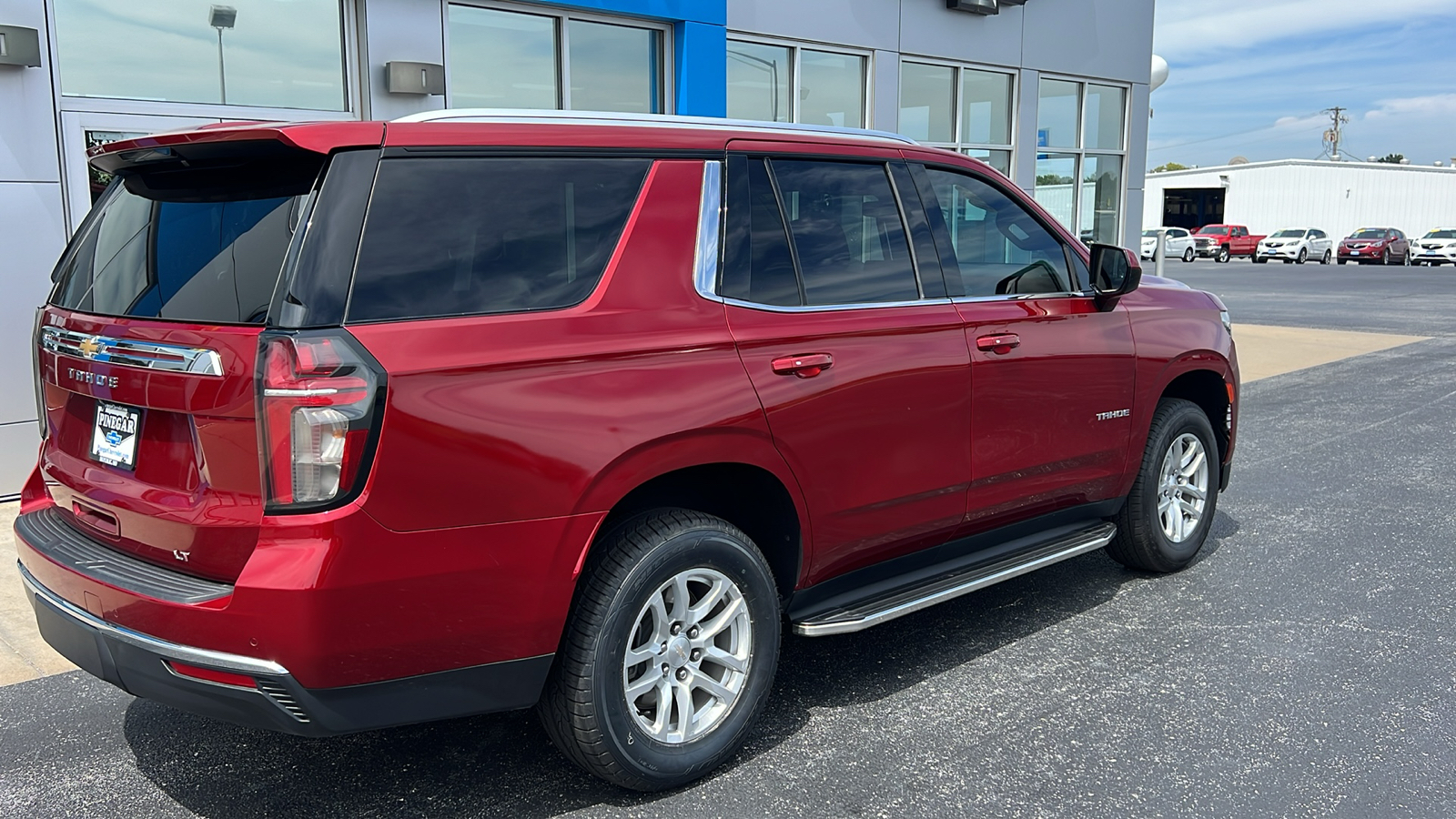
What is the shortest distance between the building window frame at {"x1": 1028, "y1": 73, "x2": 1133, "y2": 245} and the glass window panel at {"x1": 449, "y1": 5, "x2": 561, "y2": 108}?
714cm

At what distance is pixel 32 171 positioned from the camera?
6.88 metres

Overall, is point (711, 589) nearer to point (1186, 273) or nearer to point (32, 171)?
point (32, 171)

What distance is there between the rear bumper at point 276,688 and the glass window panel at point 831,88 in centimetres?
965

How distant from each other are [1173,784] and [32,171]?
279 inches

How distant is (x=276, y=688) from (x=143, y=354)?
0.95 meters

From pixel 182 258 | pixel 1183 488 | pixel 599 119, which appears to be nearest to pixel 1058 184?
pixel 1183 488

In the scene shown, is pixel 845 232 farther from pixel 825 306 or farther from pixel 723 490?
pixel 723 490

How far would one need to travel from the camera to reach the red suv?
107 inches

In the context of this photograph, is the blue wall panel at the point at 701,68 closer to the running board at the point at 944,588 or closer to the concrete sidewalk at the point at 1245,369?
the concrete sidewalk at the point at 1245,369

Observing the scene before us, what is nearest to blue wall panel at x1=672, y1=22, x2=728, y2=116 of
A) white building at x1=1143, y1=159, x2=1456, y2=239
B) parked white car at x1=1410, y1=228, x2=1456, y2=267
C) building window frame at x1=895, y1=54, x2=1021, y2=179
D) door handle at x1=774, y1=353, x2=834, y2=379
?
building window frame at x1=895, y1=54, x2=1021, y2=179

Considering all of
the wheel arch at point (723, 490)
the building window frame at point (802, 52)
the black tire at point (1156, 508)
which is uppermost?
the building window frame at point (802, 52)

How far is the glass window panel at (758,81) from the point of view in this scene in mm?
11250

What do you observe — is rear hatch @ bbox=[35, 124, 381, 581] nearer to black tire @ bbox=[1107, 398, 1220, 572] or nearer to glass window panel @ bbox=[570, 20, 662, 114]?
black tire @ bbox=[1107, 398, 1220, 572]

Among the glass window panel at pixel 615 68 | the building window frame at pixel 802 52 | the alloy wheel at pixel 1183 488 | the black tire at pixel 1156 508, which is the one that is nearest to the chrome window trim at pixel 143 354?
the black tire at pixel 1156 508
